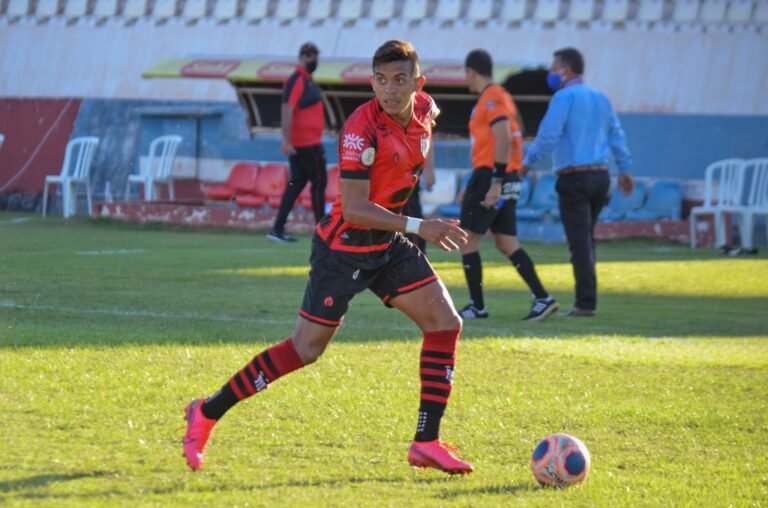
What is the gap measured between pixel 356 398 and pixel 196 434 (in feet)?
5.94

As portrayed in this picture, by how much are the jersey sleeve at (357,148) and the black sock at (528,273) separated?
6078 millimetres

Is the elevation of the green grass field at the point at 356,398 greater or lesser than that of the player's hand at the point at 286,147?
greater

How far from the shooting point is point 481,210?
38.7 feet

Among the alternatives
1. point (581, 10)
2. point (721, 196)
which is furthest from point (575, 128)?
point (581, 10)

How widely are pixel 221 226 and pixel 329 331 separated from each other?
17.7m

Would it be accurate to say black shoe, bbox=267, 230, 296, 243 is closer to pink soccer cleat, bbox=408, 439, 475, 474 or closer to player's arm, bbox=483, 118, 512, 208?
player's arm, bbox=483, 118, 512, 208

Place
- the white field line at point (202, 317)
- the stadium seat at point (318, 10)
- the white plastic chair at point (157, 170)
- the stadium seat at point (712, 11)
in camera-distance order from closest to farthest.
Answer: the white field line at point (202, 317)
the stadium seat at point (712, 11)
the white plastic chair at point (157, 170)
the stadium seat at point (318, 10)

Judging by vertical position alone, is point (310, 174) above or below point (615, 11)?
below

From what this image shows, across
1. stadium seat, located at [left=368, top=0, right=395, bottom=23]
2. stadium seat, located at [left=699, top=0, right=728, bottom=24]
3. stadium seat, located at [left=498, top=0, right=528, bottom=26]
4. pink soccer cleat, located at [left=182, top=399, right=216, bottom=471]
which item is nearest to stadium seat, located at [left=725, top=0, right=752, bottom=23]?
stadium seat, located at [left=699, top=0, right=728, bottom=24]

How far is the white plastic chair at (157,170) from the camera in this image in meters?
26.2

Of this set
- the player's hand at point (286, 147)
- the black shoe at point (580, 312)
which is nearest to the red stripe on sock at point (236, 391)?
the black shoe at point (580, 312)

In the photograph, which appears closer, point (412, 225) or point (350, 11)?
point (412, 225)

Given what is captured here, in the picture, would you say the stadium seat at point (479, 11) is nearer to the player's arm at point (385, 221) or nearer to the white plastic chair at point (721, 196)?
the white plastic chair at point (721, 196)

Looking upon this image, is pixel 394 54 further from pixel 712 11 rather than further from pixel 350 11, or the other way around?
pixel 350 11
